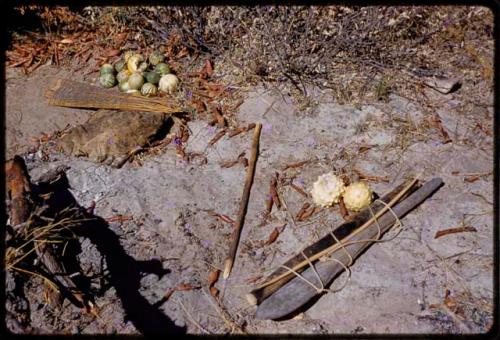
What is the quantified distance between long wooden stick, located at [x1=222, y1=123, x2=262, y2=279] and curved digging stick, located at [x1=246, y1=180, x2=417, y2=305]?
1.27 feet

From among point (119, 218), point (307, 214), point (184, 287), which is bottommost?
point (184, 287)

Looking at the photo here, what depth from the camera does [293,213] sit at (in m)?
4.38

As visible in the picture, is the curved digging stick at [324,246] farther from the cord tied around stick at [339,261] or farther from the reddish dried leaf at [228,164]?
the reddish dried leaf at [228,164]

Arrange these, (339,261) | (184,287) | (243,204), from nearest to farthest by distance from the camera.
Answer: (339,261) → (184,287) → (243,204)

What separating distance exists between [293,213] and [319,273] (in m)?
0.77

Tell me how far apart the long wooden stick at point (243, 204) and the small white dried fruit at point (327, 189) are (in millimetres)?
645

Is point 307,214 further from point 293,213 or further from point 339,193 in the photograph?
point 339,193

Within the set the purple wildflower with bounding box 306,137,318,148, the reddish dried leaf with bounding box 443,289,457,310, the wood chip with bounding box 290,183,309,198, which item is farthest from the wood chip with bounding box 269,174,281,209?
the reddish dried leaf with bounding box 443,289,457,310

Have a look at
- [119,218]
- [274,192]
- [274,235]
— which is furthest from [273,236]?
[119,218]

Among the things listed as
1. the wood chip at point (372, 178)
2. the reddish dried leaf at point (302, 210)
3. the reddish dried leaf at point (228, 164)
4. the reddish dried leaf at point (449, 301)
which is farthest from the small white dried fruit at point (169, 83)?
the reddish dried leaf at point (449, 301)

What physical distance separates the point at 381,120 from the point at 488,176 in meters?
1.19

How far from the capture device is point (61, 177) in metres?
4.70

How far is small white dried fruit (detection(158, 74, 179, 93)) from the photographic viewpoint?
5.48m

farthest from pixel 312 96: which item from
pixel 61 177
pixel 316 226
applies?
pixel 61 177
